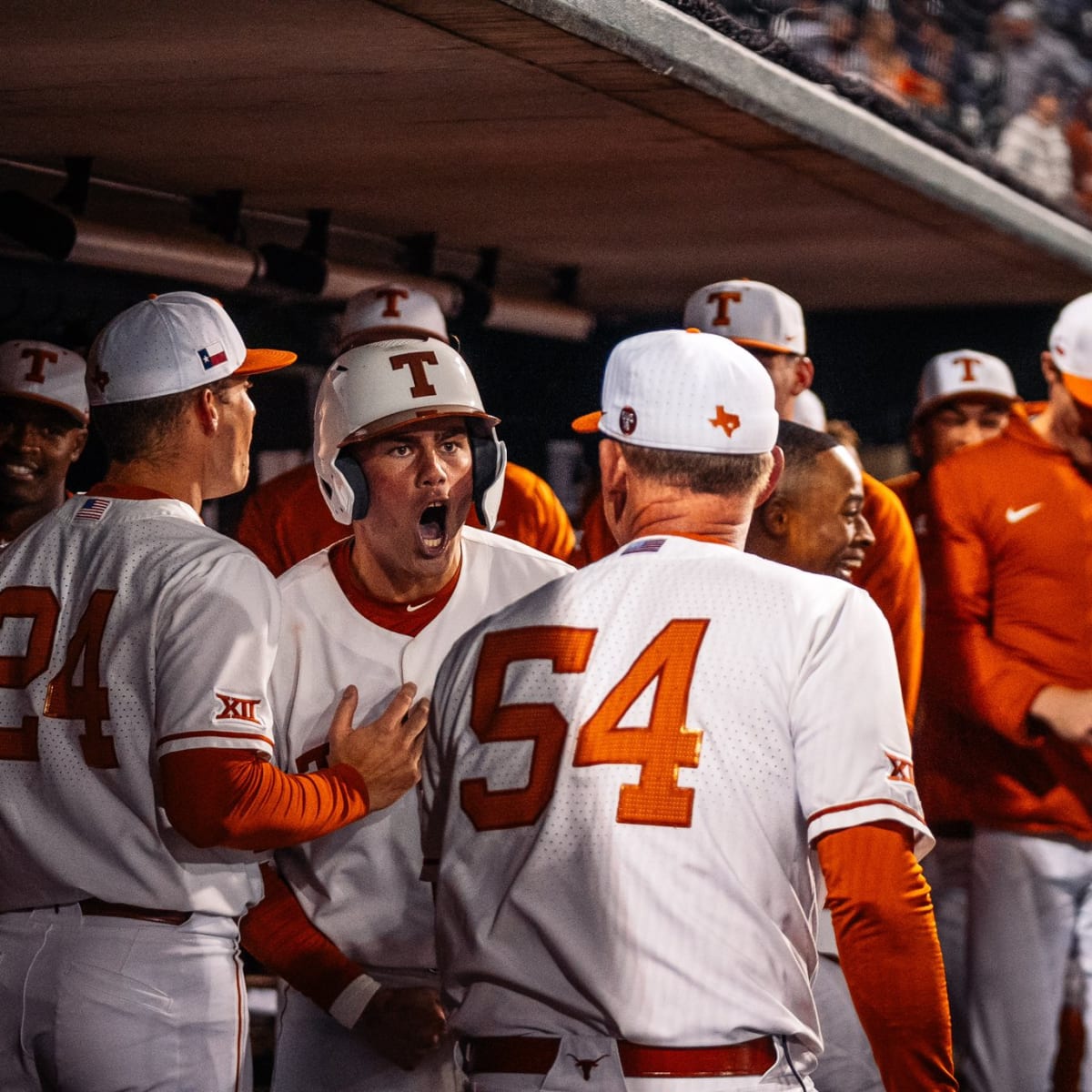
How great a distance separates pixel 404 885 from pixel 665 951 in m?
0.87

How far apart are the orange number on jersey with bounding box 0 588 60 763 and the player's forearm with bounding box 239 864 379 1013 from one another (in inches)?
20.4

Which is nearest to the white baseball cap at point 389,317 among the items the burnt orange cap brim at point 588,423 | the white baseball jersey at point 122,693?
the burnt orange cap brim at point 588,423

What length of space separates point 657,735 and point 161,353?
134cm

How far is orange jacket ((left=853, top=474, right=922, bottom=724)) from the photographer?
13.5 feet

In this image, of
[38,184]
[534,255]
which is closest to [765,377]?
[38,184]

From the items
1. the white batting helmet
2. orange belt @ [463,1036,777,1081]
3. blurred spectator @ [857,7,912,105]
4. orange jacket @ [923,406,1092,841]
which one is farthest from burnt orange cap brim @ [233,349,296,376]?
blurred spectator @ [857,7,912,105]

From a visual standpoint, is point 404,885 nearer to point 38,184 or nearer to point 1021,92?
point 38,184

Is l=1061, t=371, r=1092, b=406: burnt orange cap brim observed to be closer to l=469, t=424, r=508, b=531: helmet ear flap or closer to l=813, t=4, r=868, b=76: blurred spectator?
l=469, t=424, r=508, b=531: helmet ear flap

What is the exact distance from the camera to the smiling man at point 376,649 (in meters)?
3.00

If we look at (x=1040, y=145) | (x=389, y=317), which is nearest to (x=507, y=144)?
(x=389, y=317)

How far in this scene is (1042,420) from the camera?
4223mm

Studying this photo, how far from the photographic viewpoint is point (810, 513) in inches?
142

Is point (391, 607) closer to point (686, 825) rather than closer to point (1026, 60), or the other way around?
point (686, 825)

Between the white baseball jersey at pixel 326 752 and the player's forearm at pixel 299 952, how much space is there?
0.08 ft
